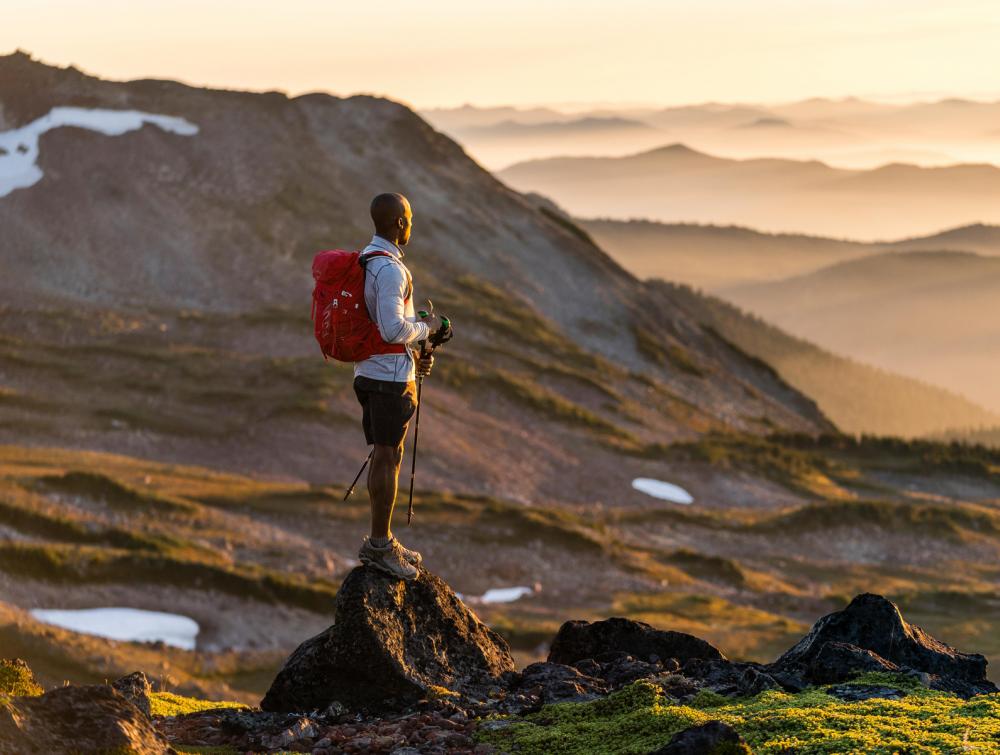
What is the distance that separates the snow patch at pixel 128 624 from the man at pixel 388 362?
29.5 m

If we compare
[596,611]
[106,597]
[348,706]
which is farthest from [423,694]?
Answer: [596,611]

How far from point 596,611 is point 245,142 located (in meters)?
92.9

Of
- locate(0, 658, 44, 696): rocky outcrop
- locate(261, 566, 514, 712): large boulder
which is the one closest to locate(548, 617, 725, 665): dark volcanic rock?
locate(261, 566, 514, 712): large boulder

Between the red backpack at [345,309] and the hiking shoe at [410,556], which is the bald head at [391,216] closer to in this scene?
the red backpack at [345,309]

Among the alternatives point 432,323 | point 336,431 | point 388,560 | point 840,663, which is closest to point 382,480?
point 388,560

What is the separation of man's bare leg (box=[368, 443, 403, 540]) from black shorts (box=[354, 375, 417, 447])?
15 cm

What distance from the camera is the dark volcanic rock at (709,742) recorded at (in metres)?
11.8

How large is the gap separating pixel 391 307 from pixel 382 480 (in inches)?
88.1

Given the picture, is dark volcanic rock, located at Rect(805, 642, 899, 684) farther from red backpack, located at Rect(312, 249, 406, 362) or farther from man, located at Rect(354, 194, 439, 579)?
red backpack, located at Rect(312, 249, 406, 362)

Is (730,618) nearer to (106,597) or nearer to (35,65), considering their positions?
(106,597)

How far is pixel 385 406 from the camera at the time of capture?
617 inches

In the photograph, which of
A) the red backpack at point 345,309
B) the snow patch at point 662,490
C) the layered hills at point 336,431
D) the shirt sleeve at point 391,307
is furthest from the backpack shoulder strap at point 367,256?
the snow patch at point 662,490

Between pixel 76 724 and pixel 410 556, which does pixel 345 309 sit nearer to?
pixel 410 556

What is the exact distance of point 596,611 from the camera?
60.1 meters
